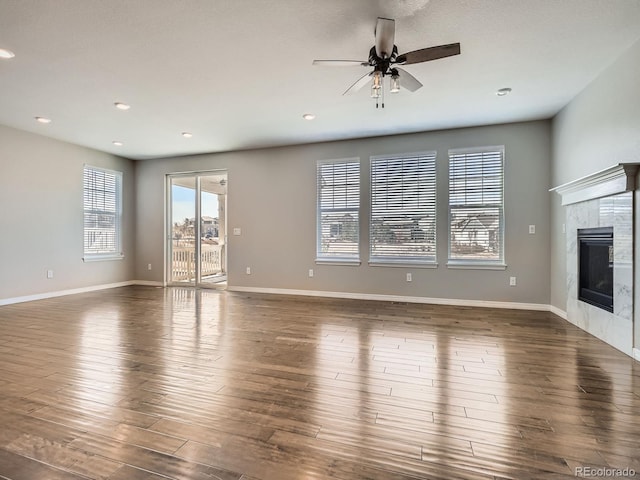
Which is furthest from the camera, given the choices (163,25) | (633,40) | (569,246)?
(569,246)

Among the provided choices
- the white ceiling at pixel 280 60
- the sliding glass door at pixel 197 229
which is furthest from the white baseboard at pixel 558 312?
the sliding glass door at pixel 197 229

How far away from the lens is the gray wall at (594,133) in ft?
9.90

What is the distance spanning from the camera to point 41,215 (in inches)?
220

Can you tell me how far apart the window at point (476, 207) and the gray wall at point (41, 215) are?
649cm

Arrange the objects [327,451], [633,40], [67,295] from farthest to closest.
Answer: [67,295]
[633,40]
[327,451]

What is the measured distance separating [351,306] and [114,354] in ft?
10.2

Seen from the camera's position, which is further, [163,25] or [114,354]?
[114,354]

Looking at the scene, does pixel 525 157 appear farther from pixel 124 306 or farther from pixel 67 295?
pixel 67 295

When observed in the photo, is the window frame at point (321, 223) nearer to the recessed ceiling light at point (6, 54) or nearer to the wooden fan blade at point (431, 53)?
the wooden fan blade at point (431, 53)

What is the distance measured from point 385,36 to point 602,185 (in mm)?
2669

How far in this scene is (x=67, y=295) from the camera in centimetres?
591

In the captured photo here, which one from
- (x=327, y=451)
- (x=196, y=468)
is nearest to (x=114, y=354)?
(x=196, y=468)

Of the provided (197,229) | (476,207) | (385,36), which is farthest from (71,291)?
(476,207)

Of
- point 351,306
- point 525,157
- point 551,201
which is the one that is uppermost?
point 525,157
